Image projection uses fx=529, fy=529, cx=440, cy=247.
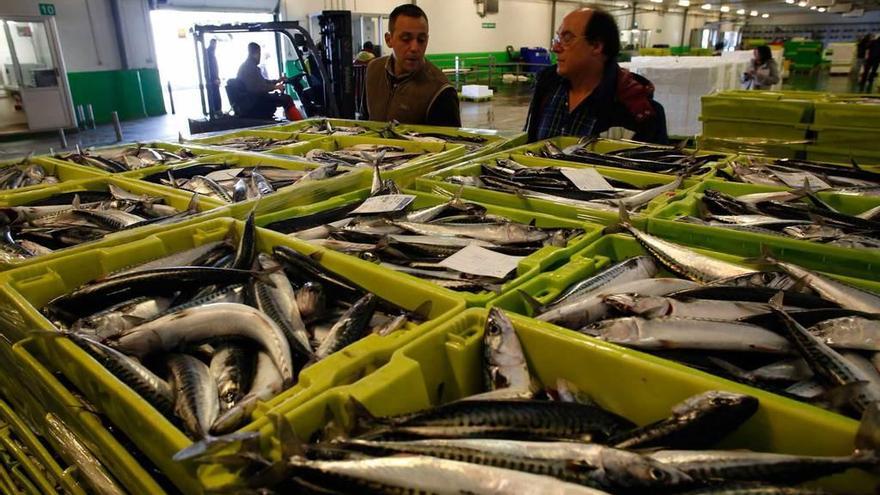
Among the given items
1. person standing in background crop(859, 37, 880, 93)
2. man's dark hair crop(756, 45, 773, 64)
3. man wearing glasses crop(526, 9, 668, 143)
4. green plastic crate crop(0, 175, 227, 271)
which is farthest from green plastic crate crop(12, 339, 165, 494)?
person standing in background crop(859, 37, 880, 93)

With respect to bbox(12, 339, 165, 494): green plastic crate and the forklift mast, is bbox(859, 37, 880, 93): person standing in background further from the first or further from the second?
bbox(12, 339, 165, 494): green plastic crate

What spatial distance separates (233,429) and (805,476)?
113 cm

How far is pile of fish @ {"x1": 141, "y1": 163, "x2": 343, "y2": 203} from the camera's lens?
9.98 ft

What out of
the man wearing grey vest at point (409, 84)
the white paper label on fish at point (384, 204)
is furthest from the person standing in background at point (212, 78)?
the white paper label on fish at point (384, 204)

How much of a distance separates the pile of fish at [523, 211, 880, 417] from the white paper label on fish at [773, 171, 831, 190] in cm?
136

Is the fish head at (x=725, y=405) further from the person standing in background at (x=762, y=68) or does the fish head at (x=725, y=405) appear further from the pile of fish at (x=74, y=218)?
the person standing in background at (x=762, y=68)

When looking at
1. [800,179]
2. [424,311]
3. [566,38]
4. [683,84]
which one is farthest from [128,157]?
[683,84]


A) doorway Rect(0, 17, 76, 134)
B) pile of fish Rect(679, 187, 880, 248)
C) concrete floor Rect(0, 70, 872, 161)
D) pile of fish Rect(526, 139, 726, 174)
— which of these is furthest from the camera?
doorway Rect(0, 17, 76, 134)

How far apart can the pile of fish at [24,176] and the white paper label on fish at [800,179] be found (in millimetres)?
4493

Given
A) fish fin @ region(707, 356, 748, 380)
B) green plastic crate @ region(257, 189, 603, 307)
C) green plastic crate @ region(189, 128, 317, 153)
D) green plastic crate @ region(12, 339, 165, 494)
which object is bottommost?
green plastic crate @ region(12, 339, 165, 494)

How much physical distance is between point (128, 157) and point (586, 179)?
3419 mm

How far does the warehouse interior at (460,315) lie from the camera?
102 cm

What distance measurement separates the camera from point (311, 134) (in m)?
4.72

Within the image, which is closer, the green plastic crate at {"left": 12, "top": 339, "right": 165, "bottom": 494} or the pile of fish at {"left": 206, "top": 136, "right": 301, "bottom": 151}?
the green plastic crate at {"left": 12, "top": 339, "right": 165, "bottom": 494}
